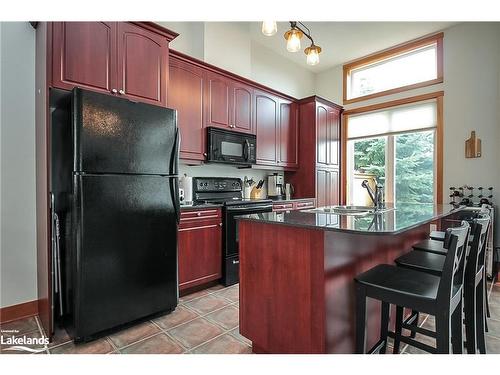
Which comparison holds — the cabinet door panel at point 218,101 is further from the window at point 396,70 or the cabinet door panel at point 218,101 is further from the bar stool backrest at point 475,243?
the bar stool backrest at point 475,243

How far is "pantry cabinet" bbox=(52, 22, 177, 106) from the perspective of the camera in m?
2.01

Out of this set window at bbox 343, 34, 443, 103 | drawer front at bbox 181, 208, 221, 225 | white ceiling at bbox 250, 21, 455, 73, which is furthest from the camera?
window at bbox 343, 34, 443, 103

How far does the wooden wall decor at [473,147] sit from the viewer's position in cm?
355

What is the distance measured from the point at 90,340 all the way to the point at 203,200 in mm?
1812

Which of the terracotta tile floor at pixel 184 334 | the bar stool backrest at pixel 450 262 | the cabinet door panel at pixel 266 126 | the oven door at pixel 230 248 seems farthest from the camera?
the cabinet door panel at pixel 266 126

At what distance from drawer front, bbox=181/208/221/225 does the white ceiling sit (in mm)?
2605

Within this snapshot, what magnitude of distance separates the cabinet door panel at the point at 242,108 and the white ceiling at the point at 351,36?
3.27ft

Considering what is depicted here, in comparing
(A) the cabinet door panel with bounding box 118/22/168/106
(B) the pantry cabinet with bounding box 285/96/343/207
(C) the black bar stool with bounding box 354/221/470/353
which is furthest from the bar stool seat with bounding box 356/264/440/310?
(B) the pantry cabinet with bounding box 285/96/343/207

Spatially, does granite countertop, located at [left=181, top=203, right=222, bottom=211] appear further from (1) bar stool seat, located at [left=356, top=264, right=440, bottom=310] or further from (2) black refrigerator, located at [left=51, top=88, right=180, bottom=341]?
(1) bar stool seat, located at [left=356, top=264, right=440, bottom=310]

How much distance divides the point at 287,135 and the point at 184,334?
3100 millimetres

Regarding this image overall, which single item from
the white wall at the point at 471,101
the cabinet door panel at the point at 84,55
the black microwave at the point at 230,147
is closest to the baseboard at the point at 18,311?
the cabinet door panel at the point at 84,55

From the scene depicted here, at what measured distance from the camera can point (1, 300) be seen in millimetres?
2291

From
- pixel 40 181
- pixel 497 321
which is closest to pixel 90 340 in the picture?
pixel 40 181
